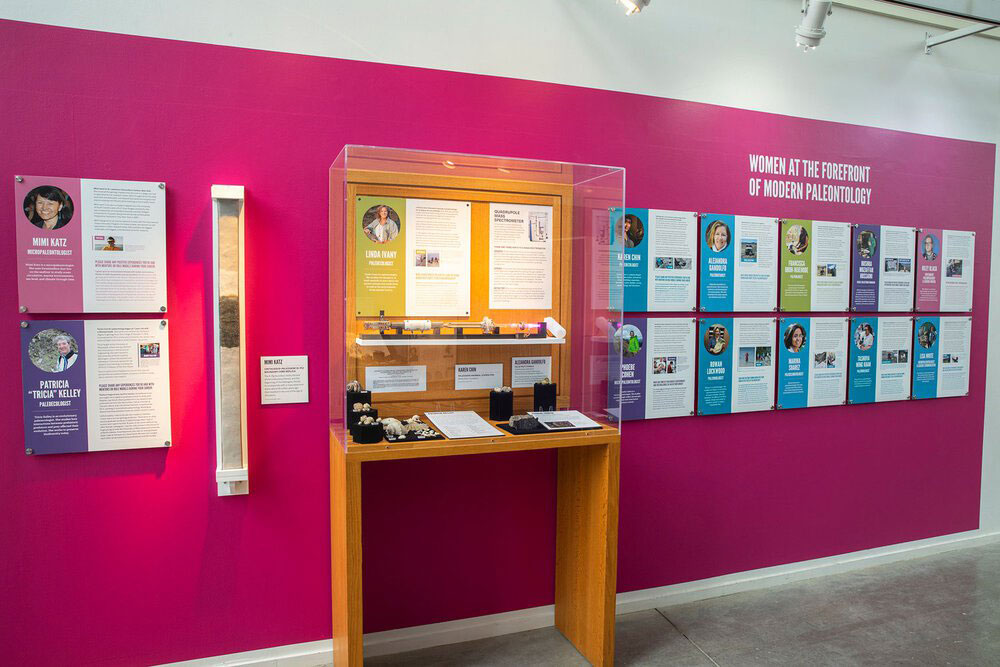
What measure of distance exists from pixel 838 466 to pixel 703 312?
4.52 feet

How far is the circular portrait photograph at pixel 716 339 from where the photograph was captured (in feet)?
11.5

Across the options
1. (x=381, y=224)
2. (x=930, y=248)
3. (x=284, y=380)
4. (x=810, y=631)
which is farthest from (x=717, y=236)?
(x=284, y=380)

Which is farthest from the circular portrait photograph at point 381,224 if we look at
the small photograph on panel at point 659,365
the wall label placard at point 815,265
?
the wall label placard at point 815,265

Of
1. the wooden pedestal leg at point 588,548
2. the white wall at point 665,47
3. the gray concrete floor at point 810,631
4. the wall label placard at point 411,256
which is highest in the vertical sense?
the white wall at point 665,47

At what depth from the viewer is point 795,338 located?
371cm

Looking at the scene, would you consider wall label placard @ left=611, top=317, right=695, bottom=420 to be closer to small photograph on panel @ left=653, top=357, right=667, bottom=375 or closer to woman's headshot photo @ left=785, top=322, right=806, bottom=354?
small photograph on panel @ left=653, top=357, right=667, bottom=375

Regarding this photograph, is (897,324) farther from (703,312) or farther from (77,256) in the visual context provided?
(77,256)

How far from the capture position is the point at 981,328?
427 cm

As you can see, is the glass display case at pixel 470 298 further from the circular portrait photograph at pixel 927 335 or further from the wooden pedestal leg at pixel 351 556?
the circular portrait photograph at pixel 927 335

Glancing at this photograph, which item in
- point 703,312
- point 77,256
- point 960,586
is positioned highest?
point 77,256

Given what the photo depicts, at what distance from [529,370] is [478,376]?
0.25 meters

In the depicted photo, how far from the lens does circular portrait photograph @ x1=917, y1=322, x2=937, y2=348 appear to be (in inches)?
160

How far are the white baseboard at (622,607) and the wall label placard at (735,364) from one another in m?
1.00

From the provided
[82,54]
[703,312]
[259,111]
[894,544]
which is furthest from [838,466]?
[82,54]
